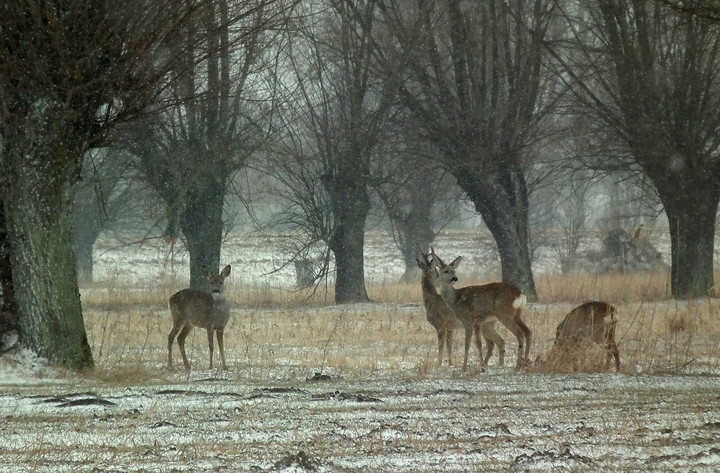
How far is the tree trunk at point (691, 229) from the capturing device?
22.8 metres

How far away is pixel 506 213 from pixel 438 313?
10909 millimetres

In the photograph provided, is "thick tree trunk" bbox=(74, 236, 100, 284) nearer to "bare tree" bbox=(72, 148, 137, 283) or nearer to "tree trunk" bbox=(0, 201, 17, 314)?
"bare tree" bbox=(72, 148, 137, 283)

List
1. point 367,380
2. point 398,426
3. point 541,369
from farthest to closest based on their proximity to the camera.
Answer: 1. point 541,369
2. point 367,380
3. point 398,426

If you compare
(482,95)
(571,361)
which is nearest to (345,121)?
(482,95)

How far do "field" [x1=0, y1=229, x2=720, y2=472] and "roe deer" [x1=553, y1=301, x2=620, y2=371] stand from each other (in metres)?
0.24

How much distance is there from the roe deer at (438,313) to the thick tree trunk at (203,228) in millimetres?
10373

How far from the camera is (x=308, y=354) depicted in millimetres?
12906

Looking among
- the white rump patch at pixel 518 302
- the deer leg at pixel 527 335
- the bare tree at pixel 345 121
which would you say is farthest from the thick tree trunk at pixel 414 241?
the deer leg at pixel 527 335

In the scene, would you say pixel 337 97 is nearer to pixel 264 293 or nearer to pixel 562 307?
pixel 264 293

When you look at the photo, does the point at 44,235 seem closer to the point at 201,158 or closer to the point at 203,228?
the point at 201,158

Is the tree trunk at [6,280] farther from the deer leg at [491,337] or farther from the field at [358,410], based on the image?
the deer leg at [491,337]

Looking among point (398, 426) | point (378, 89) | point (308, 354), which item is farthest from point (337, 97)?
point (398, 426)

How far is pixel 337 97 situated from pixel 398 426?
1900cm

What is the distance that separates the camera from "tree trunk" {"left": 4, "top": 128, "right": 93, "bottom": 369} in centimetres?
1049
